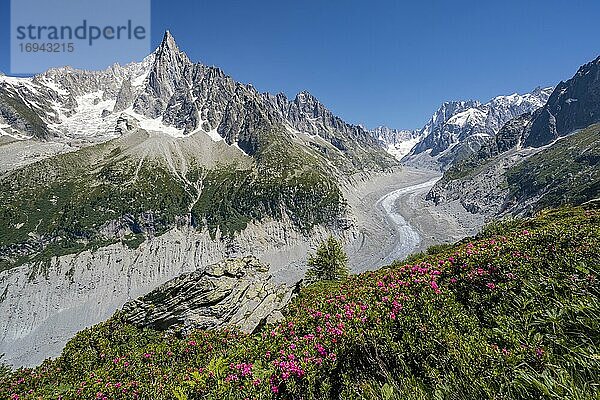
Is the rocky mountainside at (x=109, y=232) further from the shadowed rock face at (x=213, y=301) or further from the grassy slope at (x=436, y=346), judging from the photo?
the grassy slope at (x=436, y=346)

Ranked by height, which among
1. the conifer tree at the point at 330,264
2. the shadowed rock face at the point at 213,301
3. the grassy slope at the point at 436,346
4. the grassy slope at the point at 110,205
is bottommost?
the conifer tree at the point at 330,264

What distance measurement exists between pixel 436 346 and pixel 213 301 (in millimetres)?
17508

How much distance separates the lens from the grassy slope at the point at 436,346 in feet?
13.9

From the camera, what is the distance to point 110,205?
16912 cm

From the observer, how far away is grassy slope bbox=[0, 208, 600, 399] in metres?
4.24

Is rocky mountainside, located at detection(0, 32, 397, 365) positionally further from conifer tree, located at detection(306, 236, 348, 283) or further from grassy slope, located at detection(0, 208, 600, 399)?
grassy slope, located at detection(0, 208, 600, 399)

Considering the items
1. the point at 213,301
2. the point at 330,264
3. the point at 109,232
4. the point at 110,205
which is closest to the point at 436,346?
the point at 213,301

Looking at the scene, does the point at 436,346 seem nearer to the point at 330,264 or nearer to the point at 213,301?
the point at 213,301

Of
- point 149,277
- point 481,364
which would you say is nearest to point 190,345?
point 481,364

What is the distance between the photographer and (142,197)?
17775 centimetres

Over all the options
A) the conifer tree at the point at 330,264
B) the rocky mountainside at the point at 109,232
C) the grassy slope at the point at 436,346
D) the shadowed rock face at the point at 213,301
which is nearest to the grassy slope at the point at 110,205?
the rocky mountainside at the point at 109,232

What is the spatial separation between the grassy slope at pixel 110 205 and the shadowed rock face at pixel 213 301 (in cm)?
14552

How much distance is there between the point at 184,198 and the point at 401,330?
194 m

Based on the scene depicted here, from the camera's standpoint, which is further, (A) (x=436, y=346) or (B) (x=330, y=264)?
(B) (x=330, y=264)
